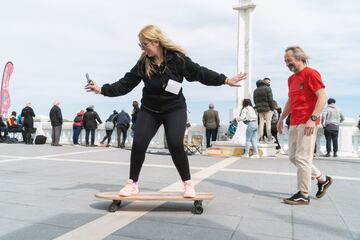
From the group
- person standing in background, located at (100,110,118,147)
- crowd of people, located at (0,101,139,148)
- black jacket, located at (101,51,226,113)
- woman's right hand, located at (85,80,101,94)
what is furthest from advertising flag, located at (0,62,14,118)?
black jacket, located at (101,51,226,113)

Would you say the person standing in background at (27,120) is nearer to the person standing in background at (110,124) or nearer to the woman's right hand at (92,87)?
the person standing in background at (110,124)

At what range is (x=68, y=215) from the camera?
3.50 metres

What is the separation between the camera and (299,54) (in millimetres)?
4410

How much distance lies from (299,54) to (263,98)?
7.26 m

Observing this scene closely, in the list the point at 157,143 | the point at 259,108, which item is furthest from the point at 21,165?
the point at 157,143

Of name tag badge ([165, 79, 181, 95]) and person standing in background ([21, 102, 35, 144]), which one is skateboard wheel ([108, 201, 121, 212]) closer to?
name tag badge ([165, 79, 181, 95])

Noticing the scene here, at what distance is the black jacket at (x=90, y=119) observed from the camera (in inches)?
615

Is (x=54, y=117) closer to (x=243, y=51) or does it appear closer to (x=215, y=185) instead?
(x=243, y=51)

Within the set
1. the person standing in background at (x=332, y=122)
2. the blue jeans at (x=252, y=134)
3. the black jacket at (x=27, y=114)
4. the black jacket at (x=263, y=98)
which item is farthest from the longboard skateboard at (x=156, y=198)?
the black jacket at (x=27, y=114)

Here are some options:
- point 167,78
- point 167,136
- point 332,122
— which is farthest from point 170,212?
point 332,122

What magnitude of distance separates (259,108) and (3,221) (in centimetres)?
946

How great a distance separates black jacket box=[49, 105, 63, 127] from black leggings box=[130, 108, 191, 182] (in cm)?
1257

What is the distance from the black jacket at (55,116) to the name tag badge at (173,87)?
12.8 metres

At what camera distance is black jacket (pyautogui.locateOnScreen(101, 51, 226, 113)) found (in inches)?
146
